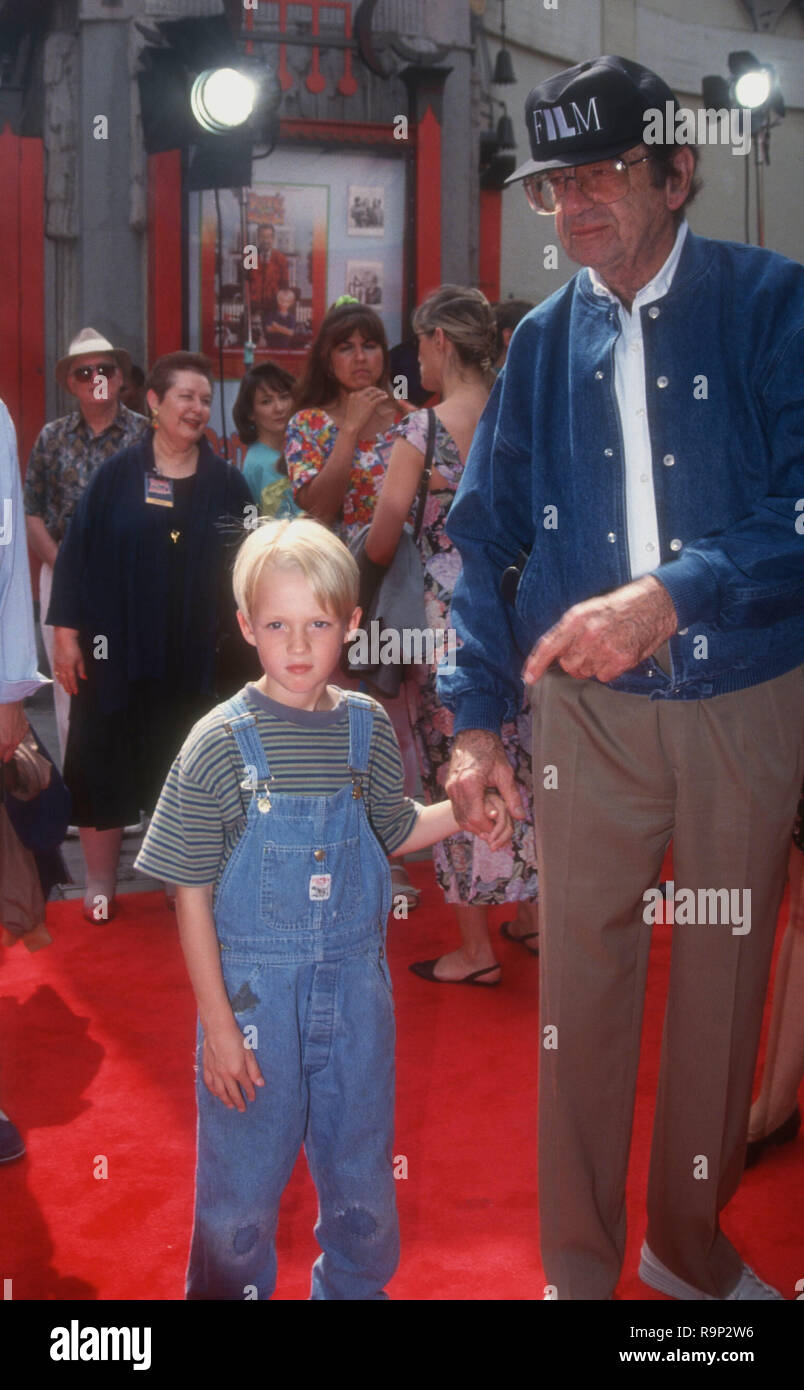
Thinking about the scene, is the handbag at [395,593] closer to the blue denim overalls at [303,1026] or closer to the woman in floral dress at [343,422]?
the woman in floral dress at [343,422]

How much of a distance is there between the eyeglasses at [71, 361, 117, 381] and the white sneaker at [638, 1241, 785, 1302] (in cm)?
383

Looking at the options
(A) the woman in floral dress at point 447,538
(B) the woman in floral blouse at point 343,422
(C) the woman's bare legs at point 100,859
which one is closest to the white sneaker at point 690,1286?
(A) the woman in floral dress at point 447,538

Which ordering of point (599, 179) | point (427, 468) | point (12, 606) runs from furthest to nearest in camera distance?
point (427, 468), point (12, 606), point (599, 179)

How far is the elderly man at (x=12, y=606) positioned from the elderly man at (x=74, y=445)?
234 centimetres

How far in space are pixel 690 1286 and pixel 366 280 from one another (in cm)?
749

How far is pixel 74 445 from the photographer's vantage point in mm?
5035

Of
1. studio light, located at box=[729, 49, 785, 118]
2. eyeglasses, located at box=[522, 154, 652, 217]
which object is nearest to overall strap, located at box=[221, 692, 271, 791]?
eyeglasses, located at box=[522, 154, 652, 217]

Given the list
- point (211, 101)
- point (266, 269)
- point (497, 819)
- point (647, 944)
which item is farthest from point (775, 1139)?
point (266, 269)

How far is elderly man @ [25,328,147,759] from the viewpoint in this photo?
5.02m

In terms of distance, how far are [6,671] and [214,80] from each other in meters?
5.41

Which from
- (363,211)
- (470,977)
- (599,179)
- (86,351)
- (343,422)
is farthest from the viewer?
(363,211)

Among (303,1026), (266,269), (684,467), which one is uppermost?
(266,269)

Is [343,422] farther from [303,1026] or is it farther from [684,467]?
[303,1026]

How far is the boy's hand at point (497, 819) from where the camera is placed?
6.33 feet
